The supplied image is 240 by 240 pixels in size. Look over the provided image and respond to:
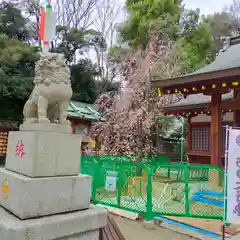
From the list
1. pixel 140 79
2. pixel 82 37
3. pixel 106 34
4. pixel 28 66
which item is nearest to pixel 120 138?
pixel 140 79

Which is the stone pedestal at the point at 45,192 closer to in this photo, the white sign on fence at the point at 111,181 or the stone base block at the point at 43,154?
the stone base block at the point at 43,154

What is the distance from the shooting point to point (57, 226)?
8.34ft

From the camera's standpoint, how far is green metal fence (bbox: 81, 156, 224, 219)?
4836 millimetres

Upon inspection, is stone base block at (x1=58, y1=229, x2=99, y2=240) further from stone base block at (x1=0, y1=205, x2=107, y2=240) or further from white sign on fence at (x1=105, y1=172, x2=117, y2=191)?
white sign on fence at (x1=105, y1=172, x2=117, y2=191)

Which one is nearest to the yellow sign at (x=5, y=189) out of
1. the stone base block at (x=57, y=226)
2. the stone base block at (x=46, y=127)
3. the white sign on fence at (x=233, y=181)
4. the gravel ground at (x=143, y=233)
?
the stone base block at (x=57, y=226)

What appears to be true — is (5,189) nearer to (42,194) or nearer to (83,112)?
(42,194)

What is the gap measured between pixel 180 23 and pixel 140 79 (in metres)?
10.5

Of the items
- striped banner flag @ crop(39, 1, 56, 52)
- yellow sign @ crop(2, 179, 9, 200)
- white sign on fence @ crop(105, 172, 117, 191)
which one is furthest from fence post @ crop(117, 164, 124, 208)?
striped banner flag @ crop(39, 1, 56, 52)

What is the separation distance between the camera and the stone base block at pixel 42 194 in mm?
2479

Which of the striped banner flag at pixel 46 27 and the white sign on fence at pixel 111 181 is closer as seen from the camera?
the striped banner flag at pixel 46 27

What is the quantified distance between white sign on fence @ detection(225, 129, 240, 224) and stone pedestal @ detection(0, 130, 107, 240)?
1784mm

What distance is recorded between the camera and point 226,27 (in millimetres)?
25188

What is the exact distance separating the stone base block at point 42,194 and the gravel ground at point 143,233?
6.18 ft

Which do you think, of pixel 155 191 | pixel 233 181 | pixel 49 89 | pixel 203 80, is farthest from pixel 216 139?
pixel 49 89
